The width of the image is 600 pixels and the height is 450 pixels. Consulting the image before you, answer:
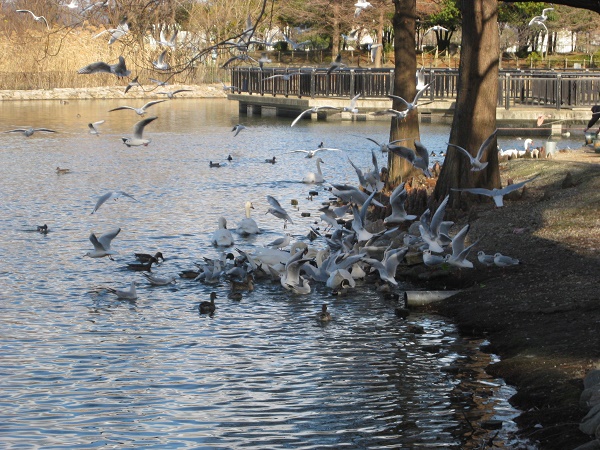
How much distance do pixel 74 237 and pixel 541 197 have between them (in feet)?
21.9

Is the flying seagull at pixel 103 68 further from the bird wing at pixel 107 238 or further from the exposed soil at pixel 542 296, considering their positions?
the exposed soil at pixel 542 296

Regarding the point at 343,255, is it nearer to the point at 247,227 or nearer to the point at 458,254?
the point at 458,254

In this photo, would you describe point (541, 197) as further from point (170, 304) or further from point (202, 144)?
point (202, 144)

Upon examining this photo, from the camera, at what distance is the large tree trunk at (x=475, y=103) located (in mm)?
13242

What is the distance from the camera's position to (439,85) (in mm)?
35719

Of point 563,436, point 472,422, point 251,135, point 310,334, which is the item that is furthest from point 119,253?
point 251,135

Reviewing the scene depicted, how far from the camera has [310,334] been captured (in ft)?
30.6

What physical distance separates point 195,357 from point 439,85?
28.5 metres

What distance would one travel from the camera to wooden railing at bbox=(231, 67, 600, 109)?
3216 cm

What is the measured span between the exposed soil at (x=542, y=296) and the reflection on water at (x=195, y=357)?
0.97 feet

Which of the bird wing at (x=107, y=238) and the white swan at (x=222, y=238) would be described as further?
the white swan at (x=222, y=238)

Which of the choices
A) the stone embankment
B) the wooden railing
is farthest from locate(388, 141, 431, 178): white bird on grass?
the stone embankment

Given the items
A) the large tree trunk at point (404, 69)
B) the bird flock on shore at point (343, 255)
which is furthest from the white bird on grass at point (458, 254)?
the large tree trunk at point (404, 69)

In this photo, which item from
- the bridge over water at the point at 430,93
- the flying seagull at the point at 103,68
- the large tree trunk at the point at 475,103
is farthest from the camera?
the bridge over water at the point at 430,93
